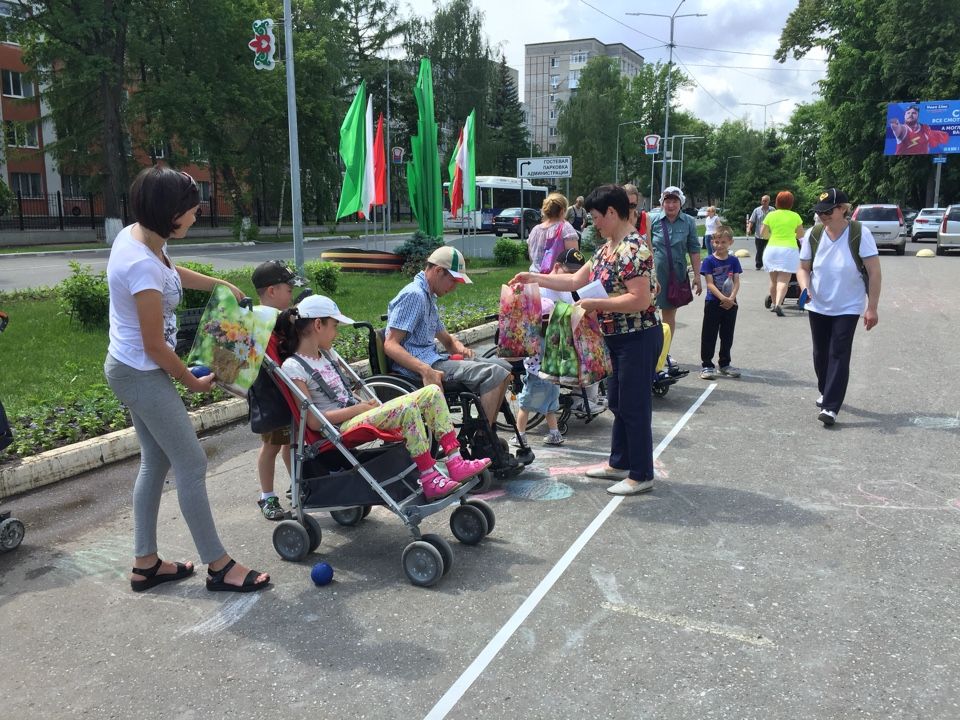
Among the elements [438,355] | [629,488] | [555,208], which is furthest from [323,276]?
[629,488]

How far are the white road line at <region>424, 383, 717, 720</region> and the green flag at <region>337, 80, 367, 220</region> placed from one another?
1246 centimetres

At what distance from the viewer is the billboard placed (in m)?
37.6

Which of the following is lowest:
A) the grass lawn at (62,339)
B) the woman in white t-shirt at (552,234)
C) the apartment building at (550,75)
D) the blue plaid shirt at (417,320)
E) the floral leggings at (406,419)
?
the grass lawn at (62,339)

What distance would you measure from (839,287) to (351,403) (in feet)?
13.9

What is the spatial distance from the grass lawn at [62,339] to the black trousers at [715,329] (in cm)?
358

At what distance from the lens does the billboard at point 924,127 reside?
123ft

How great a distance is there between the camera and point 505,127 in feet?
216

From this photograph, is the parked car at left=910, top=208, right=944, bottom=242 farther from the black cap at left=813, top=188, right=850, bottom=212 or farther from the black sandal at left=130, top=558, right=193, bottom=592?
the black sandal at left=130, top=558, right=193, bottom=592

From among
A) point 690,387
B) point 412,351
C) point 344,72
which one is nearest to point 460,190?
point 690,387

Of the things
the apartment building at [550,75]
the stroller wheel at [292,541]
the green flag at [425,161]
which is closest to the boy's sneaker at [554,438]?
the stroller wheel at [292,541]

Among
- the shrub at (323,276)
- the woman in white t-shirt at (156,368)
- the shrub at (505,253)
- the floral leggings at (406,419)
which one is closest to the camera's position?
the woman in white t-shirt at (156,368)

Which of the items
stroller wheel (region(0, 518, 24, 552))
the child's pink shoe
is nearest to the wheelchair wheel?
the child's pink shoe

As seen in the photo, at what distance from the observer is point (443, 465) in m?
4.25

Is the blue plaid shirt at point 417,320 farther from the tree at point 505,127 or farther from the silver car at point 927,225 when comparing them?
the tree at point 505,127
